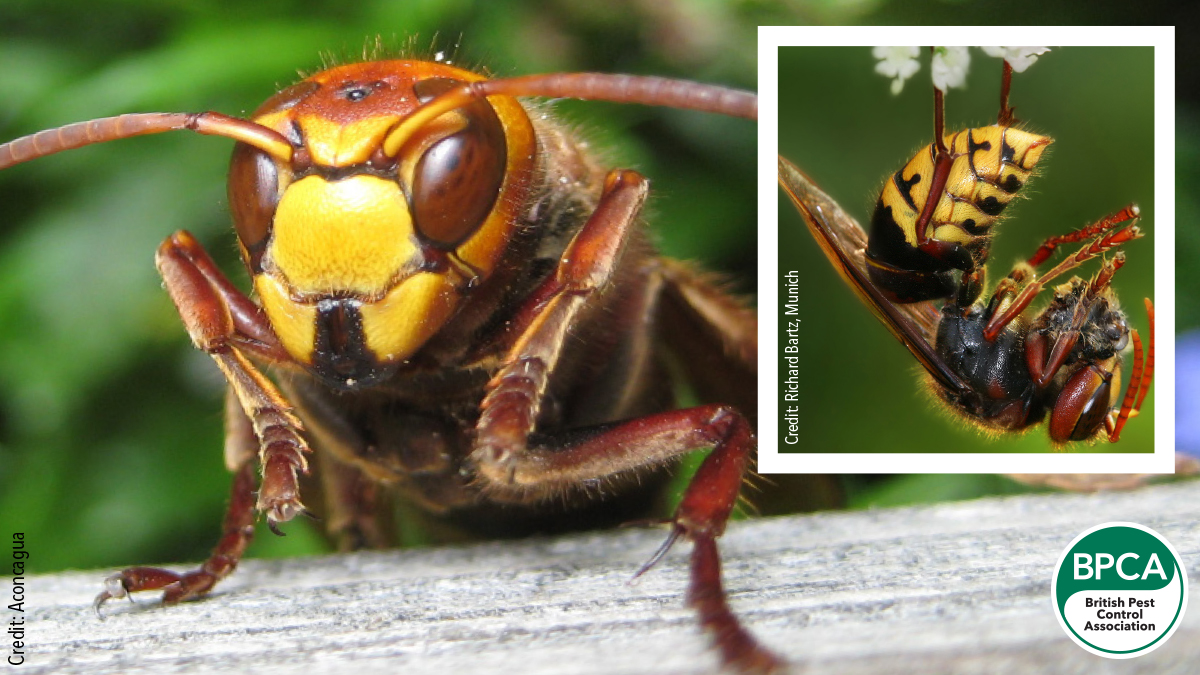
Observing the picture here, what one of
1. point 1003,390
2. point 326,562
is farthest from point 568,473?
point 1003,390

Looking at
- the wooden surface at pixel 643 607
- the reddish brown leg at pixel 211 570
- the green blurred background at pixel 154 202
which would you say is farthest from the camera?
the green blurred background at pixel 154 202

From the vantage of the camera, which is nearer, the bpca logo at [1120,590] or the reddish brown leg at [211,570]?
the bpca logo at [1120,590]

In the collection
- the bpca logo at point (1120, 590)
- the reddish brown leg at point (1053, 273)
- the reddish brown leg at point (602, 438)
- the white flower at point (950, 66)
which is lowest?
the bpca logo at point (1120, 590)

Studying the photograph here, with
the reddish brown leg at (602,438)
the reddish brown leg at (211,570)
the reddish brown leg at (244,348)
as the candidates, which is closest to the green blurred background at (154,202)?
the reddish brown leg at (211,570)

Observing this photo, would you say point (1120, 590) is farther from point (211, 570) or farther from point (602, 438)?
point (211, 570)

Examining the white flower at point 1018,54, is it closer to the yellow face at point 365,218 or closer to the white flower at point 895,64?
the white flower at point 895,64

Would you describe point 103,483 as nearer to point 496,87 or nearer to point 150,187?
point 150,187
